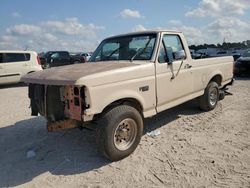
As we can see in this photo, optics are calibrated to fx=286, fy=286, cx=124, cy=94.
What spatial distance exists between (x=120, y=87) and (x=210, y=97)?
3662 mm

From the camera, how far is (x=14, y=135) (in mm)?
6121

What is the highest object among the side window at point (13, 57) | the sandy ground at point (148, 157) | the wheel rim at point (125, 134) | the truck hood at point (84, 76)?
the side window at point (13, 57)

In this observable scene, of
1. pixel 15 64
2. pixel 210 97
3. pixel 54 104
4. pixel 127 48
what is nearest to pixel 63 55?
pixel 15 64

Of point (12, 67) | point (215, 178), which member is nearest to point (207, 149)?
point (215, 178)

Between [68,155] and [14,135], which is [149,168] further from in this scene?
[14,135]

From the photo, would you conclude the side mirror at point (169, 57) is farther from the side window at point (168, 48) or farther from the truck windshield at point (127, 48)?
the truck windshield at point (127, 48)

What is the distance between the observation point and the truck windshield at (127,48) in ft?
18.1

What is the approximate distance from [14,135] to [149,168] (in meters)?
3.27

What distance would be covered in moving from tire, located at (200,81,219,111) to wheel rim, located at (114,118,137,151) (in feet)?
9.84

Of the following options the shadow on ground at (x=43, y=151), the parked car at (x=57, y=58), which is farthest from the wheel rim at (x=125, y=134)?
the parked car at (x=57, y=58)

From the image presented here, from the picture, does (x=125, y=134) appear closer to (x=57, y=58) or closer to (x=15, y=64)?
(x=15, y=64)

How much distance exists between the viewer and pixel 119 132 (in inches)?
185

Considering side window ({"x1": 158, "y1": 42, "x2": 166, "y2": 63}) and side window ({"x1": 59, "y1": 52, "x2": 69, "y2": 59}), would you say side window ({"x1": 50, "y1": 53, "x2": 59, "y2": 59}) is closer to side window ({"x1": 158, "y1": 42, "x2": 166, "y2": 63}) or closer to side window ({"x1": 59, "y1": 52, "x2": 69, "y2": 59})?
side window ({"x1": 59, "y1": 52, "x2": 69, "y2": 59})

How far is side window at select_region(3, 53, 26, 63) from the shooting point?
45.5 ft
